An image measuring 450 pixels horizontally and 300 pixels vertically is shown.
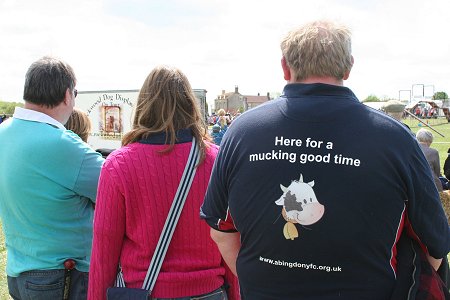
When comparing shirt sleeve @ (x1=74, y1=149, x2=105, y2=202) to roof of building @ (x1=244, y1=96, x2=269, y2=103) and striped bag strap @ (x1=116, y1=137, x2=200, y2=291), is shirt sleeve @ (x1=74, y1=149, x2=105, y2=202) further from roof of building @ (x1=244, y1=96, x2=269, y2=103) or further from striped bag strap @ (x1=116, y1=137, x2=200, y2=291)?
roof of building @ (x1=244, y1=96, x2=269, y2=103)

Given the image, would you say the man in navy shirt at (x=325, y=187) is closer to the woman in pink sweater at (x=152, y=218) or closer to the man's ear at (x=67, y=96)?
the woman in pink sweater at (x=152, y=218)

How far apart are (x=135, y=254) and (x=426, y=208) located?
46.6 inches

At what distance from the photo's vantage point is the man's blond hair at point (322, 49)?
1664mm

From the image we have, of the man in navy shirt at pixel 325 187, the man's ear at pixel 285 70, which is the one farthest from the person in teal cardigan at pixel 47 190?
the man's ear at pixel 285 70

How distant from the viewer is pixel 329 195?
1550mm

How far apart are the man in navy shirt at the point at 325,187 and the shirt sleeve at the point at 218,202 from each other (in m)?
0.05

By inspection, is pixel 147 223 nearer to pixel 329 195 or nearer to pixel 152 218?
→ pixel 152 218

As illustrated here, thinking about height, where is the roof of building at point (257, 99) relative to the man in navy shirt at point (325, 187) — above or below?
above

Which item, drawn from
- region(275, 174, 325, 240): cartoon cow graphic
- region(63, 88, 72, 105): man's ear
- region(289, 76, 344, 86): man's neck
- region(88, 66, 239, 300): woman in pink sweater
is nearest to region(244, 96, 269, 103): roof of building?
region(63, 88, 72, 105): man's ear

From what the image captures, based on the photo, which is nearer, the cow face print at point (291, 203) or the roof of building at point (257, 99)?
the cow face print at point (291, 203)

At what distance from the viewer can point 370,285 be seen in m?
1.60

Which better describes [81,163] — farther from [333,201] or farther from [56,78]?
[333,201]

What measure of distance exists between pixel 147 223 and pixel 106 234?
18cm

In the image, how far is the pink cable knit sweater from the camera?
78.5 inches
